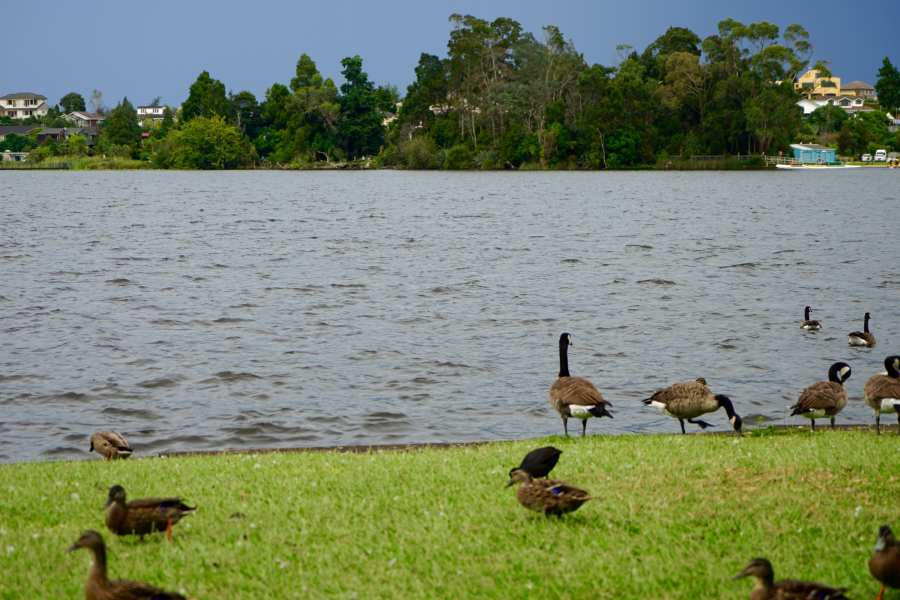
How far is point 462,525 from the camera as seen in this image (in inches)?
281

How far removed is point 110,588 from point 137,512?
1.46 metres

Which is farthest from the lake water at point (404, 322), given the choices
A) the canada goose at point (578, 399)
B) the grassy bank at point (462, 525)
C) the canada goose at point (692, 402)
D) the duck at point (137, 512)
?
the duck at point (137, 512)

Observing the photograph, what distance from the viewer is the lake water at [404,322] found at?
14484 mm

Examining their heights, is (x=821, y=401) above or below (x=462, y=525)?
below

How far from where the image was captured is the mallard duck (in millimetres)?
6875

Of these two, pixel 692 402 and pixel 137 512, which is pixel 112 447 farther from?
pixel 692 402

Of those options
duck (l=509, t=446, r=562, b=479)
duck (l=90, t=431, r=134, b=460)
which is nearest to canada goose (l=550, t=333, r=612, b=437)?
duck (l=509, t=446, r=562, b=479)

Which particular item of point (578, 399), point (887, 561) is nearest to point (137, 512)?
point (887, 561)

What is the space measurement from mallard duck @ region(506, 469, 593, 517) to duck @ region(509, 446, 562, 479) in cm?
37

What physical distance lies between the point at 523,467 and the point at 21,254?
1423 inches

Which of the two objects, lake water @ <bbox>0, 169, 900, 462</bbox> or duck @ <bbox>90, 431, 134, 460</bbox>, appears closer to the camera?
duck @ <bbox>90, 431, 134, 460</bbox>

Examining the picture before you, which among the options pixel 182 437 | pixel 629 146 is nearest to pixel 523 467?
pixel 182 437

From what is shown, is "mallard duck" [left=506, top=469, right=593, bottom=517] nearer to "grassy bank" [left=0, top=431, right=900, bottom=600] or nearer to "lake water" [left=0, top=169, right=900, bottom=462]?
"grassy bank" [left=0, top=431, right=900, bottom=600]

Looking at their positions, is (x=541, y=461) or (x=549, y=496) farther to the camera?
(x=541, y=461)
